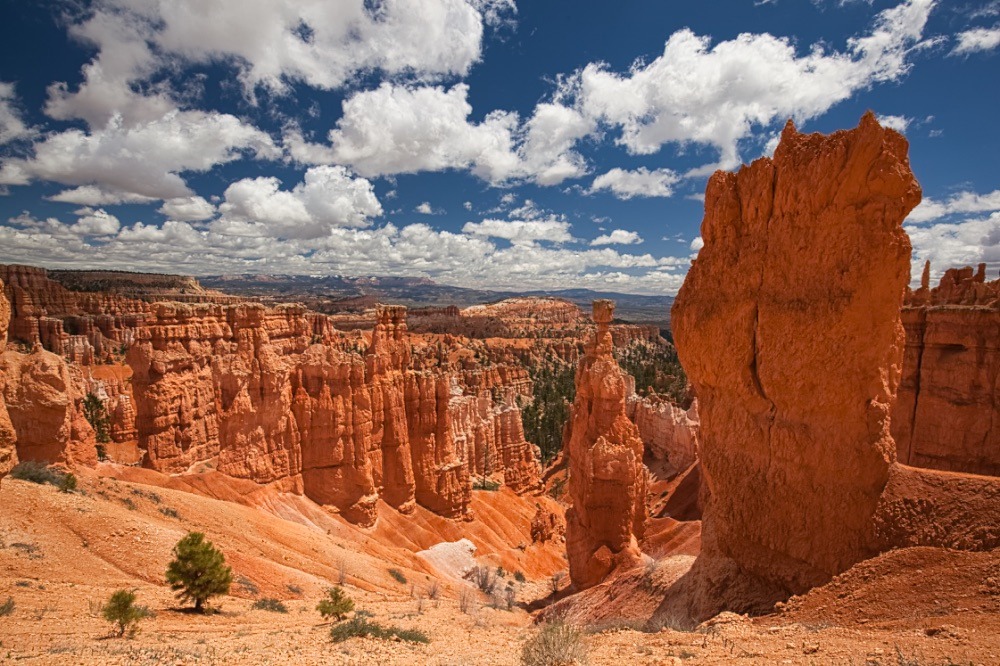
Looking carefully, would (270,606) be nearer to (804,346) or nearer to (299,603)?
(299,603)

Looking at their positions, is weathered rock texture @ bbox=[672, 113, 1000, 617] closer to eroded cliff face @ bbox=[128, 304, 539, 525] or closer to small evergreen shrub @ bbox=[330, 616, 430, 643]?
small evergreen shrub @ bbox=[330, 616, 430, 643]

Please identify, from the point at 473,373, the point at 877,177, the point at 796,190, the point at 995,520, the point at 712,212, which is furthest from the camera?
the point at 473,373

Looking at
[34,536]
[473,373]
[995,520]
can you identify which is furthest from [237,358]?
[473,373]

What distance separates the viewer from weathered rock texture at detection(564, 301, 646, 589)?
64.4 ft

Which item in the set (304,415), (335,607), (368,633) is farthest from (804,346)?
(304,415)

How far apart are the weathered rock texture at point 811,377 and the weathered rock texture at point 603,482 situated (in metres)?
8.25

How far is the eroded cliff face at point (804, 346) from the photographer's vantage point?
8.65 m

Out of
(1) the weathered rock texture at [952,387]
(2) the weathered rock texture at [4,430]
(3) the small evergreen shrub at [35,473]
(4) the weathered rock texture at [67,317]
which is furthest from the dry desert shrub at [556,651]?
(4) the weathered rock texture at [67,317]

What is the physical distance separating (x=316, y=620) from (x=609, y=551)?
10.6 m

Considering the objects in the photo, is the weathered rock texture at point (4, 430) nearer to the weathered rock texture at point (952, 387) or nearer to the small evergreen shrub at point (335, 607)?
the small evergreen shrub at point (335, 607)

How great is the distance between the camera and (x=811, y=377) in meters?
9.34

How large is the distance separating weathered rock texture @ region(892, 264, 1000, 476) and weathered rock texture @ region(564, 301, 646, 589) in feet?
33.8

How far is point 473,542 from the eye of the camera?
102 ft

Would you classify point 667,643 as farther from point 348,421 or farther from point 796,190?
point 348,421
